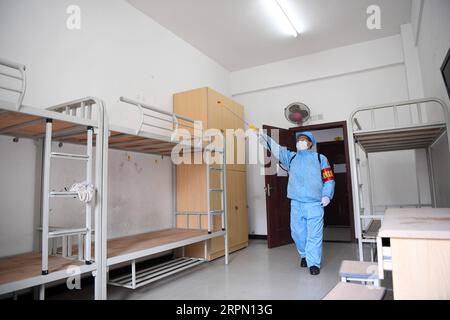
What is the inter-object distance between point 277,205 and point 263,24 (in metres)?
3.00

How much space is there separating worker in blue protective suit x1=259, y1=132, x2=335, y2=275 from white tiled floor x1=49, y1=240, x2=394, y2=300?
0.90ft

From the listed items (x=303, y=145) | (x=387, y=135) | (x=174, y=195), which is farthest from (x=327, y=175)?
(x=174, y=195)

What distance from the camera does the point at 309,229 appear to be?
3566mm

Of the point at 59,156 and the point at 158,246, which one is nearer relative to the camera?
the point at 59,156

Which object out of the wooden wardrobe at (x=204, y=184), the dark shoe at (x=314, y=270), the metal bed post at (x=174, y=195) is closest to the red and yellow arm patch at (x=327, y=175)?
the dark shoe at (x=314, y=270)

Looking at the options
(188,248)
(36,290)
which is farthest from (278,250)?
(36,290)

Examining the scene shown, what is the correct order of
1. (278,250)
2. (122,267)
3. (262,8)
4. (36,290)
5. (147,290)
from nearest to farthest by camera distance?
(36,290) → (147,290) → (122,267) → (262,8) → (278,250)

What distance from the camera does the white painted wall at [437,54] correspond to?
278 cm

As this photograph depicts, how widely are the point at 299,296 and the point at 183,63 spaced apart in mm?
3872

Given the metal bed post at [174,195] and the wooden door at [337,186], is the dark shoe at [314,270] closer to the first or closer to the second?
the metal bed post at [174,195]

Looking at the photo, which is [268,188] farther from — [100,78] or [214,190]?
[100,78]

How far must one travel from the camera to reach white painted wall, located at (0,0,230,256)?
8.65ft
